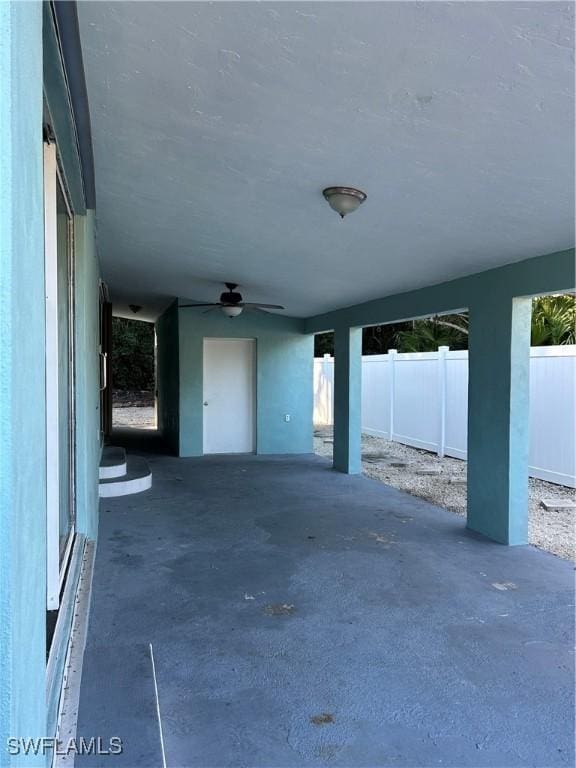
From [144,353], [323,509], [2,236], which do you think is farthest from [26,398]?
[144,353]


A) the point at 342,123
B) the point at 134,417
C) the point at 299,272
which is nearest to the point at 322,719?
the point at 342,123

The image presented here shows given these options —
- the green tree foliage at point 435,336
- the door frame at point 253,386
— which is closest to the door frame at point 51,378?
the door frame at point 253,386

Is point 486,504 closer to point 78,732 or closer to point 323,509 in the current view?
point 323,509

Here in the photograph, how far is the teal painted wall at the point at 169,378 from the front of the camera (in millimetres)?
9945

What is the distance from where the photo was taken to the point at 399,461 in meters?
9.47

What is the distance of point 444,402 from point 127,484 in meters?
5.81

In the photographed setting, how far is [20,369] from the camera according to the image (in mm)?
922

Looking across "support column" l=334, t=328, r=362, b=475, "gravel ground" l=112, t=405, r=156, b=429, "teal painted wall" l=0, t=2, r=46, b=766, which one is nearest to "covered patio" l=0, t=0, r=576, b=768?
"teal painted wall" l=0, t=2, r=46, b=766

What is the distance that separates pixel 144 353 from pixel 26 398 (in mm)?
19749

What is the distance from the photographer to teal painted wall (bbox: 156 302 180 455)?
9.95 m

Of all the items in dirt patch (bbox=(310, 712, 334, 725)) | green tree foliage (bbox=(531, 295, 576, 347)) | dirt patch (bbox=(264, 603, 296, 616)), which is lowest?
dirt patch (bbox=(310, 712, 334, 725))

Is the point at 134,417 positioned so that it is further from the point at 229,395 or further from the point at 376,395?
the point at 376,395

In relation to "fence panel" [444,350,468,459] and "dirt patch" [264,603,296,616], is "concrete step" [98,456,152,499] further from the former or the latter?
"fence panel" [444,350,468,459]

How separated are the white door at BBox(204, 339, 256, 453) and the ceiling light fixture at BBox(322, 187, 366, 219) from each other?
6836 mm
